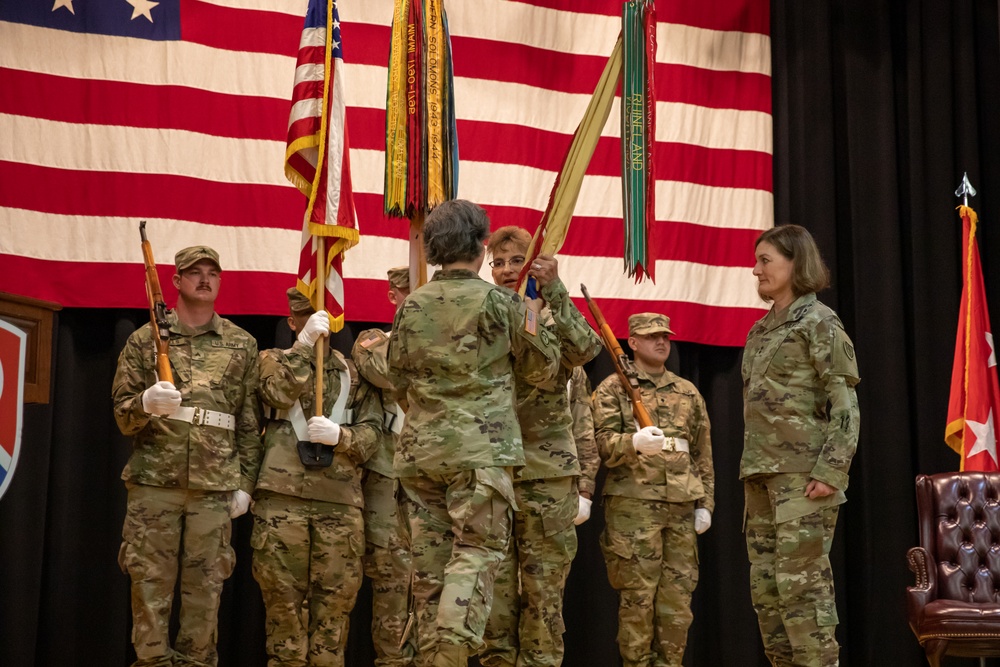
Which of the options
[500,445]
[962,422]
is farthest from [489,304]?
[962,422]

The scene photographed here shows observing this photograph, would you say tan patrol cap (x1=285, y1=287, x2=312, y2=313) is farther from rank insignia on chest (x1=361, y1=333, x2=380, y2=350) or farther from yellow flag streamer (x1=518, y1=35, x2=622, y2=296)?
yellow flag streamer (x1=518, y1=35, x2=622, y2=296)

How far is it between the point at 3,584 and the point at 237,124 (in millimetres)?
2462

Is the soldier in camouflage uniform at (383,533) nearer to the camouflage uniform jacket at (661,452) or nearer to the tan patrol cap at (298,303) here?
the tan patrol cap at (298,303)

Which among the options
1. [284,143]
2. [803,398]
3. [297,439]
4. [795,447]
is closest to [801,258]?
[803,398]

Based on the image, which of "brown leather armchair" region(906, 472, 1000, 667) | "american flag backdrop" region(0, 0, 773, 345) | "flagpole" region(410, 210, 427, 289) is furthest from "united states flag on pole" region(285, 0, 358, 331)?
"brown leather armchair" region(906, 472, 1000, 667)

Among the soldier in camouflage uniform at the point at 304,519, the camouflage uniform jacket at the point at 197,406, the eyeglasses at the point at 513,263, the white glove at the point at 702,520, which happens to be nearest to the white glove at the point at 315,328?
the soldier in camouflage uniform at the point at 304,519

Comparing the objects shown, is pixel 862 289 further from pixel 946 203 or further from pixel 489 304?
pixel 489 304

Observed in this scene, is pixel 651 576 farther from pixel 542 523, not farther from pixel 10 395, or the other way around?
pixel 10 395

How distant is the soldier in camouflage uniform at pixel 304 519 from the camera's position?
469 centimetres

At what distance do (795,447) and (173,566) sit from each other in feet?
8.06

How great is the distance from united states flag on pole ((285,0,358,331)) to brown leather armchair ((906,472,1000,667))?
2802mm

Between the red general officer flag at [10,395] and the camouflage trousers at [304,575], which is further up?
the red general officer flag at [10,395]

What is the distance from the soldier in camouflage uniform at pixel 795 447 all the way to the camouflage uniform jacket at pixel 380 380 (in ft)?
5.31

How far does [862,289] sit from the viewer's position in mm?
6812
